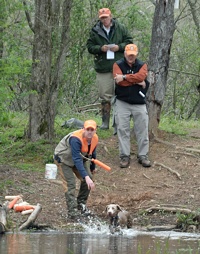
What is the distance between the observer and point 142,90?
14711mm

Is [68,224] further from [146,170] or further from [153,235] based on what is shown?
[146,170]

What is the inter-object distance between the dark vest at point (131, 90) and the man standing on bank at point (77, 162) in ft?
8.01

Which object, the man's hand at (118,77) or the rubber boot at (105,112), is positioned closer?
the man's hand at (118,77)

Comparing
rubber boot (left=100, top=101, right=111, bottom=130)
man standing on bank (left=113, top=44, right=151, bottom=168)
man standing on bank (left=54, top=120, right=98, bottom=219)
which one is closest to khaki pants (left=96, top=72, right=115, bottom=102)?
rubber boot (left=100, top=101, right=111, bottom=130)

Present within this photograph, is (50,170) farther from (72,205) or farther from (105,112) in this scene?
(105,112)

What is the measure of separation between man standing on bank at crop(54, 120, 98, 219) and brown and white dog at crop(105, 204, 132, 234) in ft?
1.48

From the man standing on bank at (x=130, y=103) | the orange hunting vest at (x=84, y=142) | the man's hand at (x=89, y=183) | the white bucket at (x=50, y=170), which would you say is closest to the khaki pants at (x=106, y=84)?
the man standing on bank at (x=130, y=103)

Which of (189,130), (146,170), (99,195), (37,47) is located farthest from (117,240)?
(189,130)

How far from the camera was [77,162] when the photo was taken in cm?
1195

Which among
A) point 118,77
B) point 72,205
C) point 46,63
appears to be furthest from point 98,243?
point 46,63

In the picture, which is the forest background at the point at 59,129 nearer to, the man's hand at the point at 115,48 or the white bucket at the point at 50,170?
the white bucket at the point at 50,170

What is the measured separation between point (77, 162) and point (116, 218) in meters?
1.01

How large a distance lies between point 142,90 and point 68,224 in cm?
359

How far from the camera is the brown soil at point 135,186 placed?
508 inches
